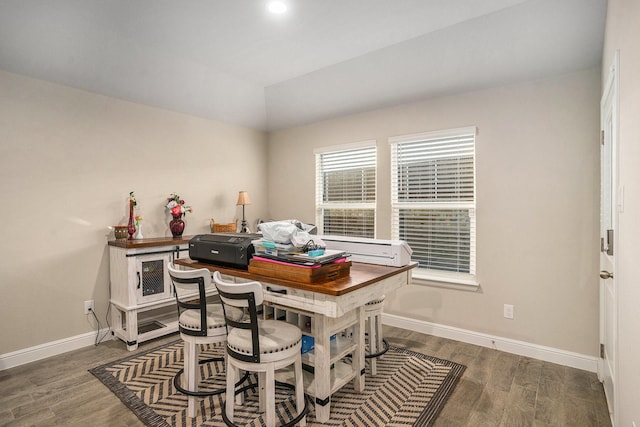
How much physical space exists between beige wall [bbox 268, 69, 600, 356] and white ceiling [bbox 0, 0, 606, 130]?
226mm

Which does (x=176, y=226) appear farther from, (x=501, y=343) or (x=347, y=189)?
(x=501, y=343)

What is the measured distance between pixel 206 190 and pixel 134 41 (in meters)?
1.86

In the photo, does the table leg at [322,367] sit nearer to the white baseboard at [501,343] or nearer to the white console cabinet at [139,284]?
the white baseboard at [501,343]

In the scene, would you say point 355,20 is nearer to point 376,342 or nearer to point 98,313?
point 376,342

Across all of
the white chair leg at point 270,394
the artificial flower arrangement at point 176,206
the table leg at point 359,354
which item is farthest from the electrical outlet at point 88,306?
the table leg at point 359,354

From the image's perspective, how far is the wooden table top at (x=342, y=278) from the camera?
Result: 1.78 metres

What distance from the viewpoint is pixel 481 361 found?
3.01 meters

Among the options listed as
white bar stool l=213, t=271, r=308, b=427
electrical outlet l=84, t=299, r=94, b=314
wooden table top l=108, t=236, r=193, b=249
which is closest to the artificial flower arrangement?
wooden table top l=108, t=236, r=193, b=249

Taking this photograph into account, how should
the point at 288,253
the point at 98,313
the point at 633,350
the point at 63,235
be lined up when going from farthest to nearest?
1. the point at 98,313
2. the point at 63,235
3. the point at 288,253
4. the point at 633,350

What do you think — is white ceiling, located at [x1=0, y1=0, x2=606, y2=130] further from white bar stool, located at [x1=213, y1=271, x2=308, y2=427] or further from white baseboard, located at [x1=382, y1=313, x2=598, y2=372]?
white baseboard, located at [x1=382, y1=313, x2=598, y2=372]

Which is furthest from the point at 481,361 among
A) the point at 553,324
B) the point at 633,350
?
the point at 633,350

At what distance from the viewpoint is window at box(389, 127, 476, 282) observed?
350 centimetres

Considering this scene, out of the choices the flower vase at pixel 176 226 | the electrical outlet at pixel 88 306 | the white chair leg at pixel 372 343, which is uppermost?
the flower vase at pixel 176 226

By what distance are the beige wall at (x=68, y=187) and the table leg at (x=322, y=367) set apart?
103 inches
